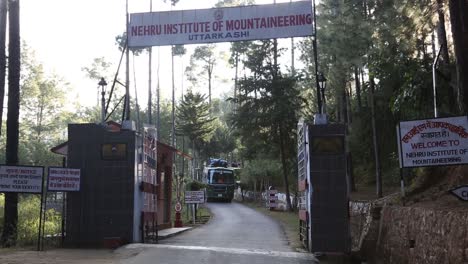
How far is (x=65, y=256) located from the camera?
39.0ft

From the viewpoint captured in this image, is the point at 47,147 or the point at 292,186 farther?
the point at 47,147

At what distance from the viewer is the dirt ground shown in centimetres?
1090

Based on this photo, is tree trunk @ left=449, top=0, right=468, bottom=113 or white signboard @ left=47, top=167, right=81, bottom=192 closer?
tree trunk @ left=449, top=0, right=468, bottom=113

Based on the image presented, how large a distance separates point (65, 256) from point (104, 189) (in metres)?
2.78

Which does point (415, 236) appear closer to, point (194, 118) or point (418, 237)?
point (418, 237)

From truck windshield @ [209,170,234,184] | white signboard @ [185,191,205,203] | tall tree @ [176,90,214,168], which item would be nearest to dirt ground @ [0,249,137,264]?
white signboard @ [185,191,205,203]

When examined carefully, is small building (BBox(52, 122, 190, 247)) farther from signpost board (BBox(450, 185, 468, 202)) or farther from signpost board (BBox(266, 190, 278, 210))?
signpost board (BBox(266, 190, 278, 210))

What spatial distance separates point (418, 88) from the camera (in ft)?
55.1

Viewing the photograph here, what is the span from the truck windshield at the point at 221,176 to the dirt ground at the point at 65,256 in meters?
39.3

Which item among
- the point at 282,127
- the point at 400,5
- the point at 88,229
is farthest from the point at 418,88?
the point at 282,127

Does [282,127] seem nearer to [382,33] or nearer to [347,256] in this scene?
[382,33]

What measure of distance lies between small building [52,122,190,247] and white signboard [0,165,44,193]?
1.57 m

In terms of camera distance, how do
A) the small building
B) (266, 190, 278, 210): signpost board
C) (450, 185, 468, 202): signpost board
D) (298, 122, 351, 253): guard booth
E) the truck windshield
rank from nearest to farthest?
1. (450, 185, 468, 202): signpost board
2. (298, 122, 351, 253): guard booth
3. the small building
4. (266, 190, 278, 210): signpost board
5. the truck windshield

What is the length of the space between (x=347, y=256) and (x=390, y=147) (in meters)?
16.8
